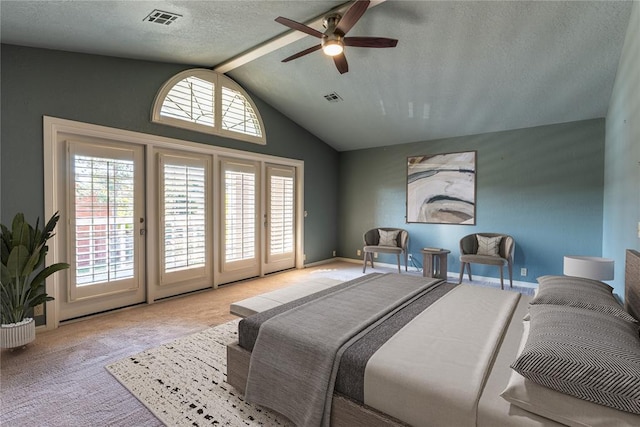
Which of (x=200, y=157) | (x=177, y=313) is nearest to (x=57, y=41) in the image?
(x=200, y=157)

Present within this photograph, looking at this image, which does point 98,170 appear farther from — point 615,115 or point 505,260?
point 615,115

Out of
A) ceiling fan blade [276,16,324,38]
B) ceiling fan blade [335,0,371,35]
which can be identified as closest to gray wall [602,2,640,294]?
ceiling fan blade [335,0,371,35]

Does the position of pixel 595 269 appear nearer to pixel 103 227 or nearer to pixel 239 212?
pixel 239 212

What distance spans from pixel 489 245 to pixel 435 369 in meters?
4.21

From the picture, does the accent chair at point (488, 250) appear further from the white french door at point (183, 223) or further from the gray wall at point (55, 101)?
the gray wall at point (55, 101)

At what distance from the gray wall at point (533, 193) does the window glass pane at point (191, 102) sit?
3.59 meters

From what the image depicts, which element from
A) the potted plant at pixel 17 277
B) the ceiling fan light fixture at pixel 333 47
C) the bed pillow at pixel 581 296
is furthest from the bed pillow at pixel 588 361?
the potted plant at pixel 17 277

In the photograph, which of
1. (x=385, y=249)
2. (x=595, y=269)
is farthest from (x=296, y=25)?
(x=385, y=249)

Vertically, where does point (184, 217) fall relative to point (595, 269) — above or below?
Result: above

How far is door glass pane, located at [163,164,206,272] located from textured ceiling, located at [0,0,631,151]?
1.49 m

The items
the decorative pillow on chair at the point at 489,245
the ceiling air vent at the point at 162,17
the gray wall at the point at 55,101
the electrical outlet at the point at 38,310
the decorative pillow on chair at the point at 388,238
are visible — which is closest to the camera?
the ceiling air vent at the point at 162,17

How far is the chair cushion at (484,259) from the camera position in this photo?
15.0ft

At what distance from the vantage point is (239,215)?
5.02 meters

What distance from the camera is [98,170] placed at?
3.49m
